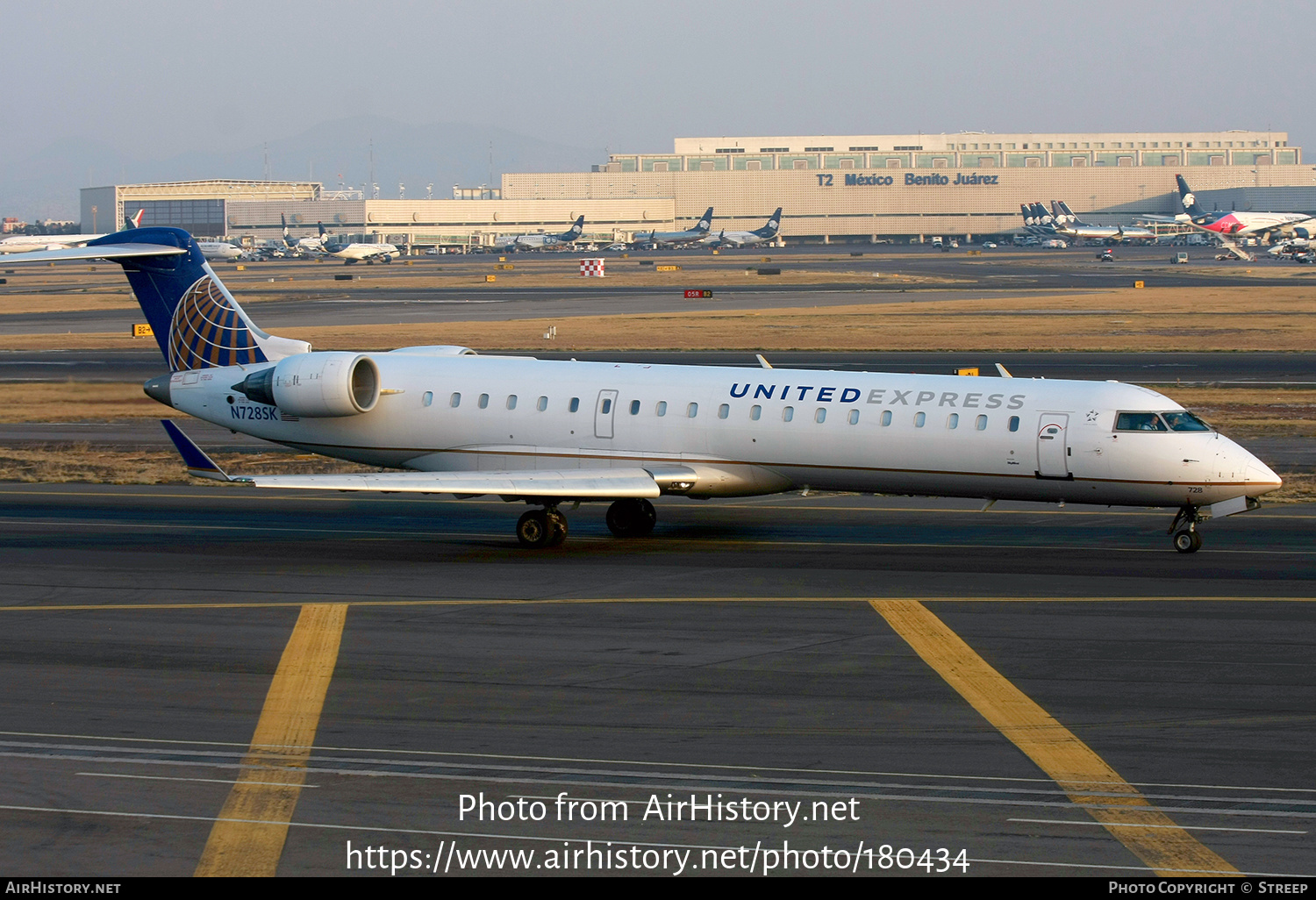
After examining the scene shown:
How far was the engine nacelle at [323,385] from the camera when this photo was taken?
28938 mm

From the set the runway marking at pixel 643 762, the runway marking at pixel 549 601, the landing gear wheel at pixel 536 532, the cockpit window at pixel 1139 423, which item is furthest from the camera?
the landing gear wheel at pixel 536 532

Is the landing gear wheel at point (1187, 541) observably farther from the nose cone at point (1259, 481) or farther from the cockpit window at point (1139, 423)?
the cockpit window at point (1139, 423)

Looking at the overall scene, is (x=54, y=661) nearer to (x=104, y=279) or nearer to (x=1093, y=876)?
(x=1093, y=876)

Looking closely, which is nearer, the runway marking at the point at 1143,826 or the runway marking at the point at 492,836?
the runway marking at the point at 492,836

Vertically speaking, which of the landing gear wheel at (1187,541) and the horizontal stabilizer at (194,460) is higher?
the horizontal stabilizer at (194,460)

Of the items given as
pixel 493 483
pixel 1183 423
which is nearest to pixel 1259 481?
pixel 1183 423

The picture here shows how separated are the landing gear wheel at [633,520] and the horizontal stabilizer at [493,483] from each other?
161cm

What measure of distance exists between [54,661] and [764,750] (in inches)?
391

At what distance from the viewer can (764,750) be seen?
14953 mm

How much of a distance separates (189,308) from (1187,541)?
68.5 ft

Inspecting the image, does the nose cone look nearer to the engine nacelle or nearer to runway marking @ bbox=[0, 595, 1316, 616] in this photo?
runway marking @ bbox=[0, 595, 1316, 616]

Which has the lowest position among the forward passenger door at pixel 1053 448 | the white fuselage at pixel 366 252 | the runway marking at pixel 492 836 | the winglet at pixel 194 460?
the runway marking at pixel 492 836

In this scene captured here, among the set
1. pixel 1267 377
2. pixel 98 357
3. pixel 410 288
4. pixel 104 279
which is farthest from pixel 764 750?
pixel 104 279

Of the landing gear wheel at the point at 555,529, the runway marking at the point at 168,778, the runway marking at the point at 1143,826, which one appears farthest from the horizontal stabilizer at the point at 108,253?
the runway marking at the point at 1143,826
